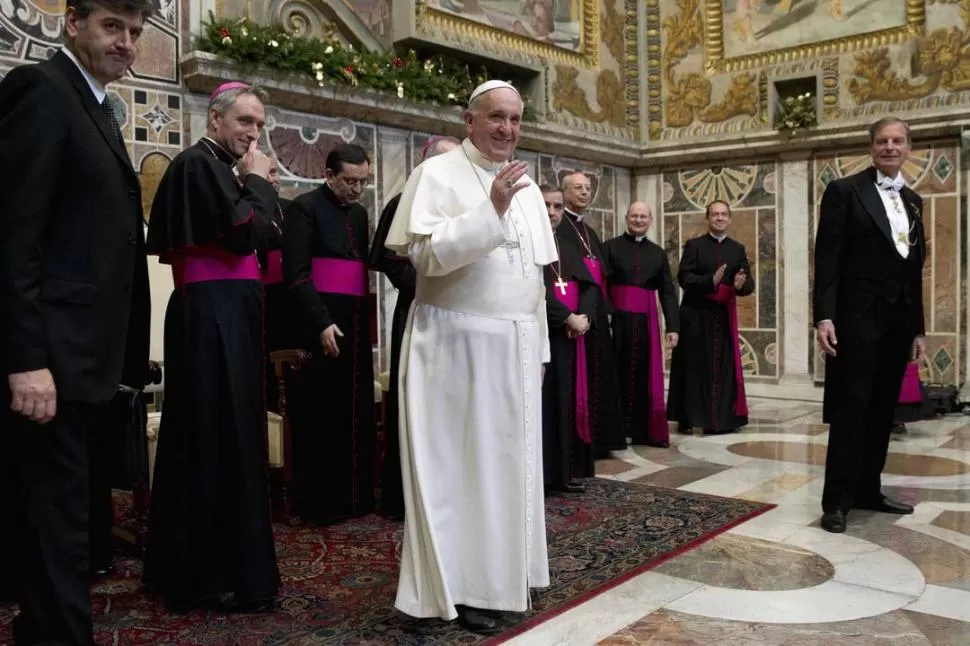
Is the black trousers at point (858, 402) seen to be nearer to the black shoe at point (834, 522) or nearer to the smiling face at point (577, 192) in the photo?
the black shoe at point (834, 522)

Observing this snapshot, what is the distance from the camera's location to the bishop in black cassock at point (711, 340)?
24.7 ft

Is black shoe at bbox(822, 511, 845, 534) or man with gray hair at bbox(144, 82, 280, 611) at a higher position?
man with gray hair at bbox(144, 82, 280, 611)

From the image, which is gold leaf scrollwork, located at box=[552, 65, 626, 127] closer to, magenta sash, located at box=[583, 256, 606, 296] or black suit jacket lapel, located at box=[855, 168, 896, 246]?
magenta sash, located at box=[583, 256, 606, 296]

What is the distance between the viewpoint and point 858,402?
429cm

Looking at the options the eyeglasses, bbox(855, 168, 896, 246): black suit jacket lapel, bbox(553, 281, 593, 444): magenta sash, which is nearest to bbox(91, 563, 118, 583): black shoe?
Result: the eyeglasses

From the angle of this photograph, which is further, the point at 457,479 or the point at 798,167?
the point at 798,167

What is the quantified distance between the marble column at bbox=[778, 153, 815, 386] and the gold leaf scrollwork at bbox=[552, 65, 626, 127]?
2.00 meters

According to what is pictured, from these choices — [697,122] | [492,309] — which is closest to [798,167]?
[697,122]

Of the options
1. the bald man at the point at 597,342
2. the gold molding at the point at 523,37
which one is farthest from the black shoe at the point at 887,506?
the gold molding at the point at 523,37

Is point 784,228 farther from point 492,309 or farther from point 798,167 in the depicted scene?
point 492,309

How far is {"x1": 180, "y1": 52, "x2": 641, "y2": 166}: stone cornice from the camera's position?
256 inches

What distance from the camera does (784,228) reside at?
9.77 m

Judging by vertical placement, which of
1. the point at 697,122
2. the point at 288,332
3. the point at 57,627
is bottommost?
the point at 57,627

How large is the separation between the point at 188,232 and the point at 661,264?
481cm
